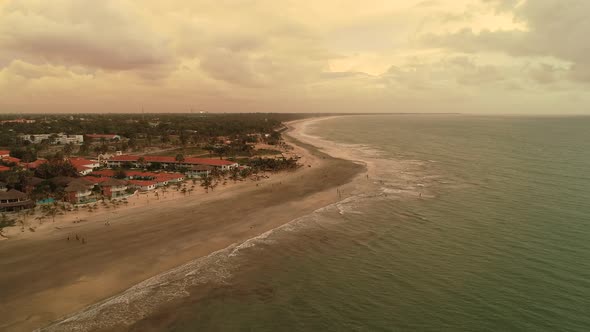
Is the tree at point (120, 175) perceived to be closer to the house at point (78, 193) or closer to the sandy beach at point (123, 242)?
the house at point (78, 193)

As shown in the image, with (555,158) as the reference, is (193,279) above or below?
below

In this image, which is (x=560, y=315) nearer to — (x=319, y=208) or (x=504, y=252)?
(x=504, y=252)

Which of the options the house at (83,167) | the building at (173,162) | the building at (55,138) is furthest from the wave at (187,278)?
the building at (55,138)

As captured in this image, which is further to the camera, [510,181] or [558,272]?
[510,181]

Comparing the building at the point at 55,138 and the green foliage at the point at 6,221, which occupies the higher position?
the building at the point at 55,138

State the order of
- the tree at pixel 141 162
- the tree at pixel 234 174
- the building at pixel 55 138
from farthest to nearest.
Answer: the building at pixel 55 138 → the tree at pixel 141 162 → the tree at pixel 234 174

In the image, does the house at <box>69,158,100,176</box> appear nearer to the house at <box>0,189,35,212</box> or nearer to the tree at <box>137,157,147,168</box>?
the tree at <box>137,157,147,168</box>

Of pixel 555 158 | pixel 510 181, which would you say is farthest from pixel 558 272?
pixel 555 158
